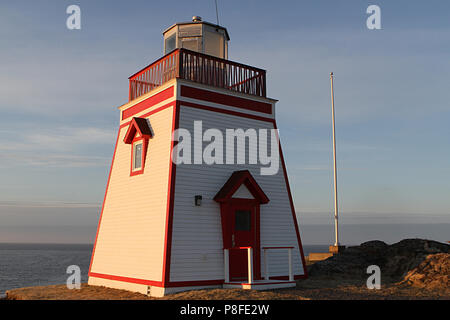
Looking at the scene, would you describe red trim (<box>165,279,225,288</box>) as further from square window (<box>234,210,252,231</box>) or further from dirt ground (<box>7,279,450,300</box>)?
square window (<box>234,210,252,231</box>)

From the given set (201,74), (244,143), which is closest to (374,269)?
(244,143)

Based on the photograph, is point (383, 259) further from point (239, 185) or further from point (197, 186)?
point (197, 186)

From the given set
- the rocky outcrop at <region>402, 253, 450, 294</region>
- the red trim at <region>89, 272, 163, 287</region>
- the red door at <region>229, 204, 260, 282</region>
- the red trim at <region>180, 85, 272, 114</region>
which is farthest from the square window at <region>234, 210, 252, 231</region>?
the rocky outcrop at <region>402, 253, 450, 294</region>

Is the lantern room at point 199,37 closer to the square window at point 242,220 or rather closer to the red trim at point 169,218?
the red trim at point 169,218

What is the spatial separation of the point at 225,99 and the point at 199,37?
9.82 feet

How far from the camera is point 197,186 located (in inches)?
544

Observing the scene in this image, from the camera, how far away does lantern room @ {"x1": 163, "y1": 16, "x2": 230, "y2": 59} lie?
1650cm

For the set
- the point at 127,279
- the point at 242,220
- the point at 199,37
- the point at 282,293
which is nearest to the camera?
the point at 282,293

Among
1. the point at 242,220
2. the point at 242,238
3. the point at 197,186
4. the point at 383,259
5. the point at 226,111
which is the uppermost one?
the point at 226,111

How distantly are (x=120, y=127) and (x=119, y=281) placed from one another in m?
5.93

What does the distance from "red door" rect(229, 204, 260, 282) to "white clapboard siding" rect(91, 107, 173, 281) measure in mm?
2376

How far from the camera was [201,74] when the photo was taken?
14867 mm

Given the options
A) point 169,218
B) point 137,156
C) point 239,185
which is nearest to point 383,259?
point 239,185
